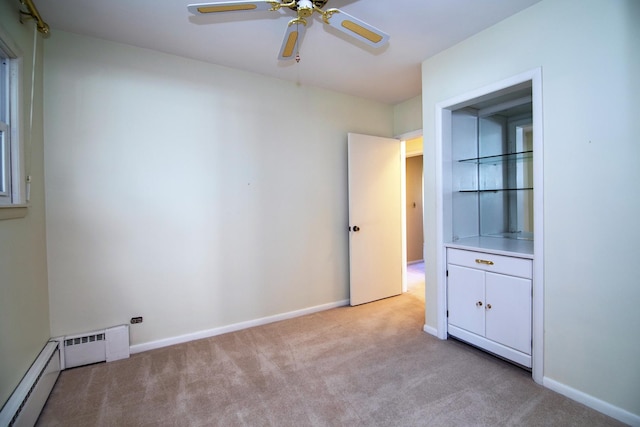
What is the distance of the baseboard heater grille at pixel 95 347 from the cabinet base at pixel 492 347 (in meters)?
2.75

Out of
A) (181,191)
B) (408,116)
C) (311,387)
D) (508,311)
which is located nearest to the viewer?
(311,387)

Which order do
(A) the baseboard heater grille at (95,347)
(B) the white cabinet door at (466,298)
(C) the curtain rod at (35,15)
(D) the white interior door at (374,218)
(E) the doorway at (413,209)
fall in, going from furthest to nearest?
(E) the doorway at (413,209)
(D) the white interior door at (374,218)
(B) the white cabinet door at (466,298)
(A) the baseboard heater grille at (95,347)
(C) the curtain rod at (35,15)

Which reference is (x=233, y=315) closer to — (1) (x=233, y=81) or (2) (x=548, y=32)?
(1) (x=233, y=81)

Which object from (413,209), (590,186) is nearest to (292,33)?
(590,186)

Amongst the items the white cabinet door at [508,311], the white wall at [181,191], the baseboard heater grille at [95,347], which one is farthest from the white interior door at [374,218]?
the baseboard heater grille at [95,347]

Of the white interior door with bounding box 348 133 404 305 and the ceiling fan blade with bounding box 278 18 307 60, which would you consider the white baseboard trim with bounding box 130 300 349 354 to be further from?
the ceiling fan blade with bounding box 278 18 307 60

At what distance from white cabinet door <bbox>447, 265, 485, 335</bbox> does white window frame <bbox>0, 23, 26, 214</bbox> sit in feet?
10.1

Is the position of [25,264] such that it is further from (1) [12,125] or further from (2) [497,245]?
(2) [497,245]

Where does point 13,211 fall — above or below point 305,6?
below

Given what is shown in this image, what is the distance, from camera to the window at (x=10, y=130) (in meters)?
1.66

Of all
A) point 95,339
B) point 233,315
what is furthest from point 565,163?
point 95,339

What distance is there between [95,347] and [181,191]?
138 centimetres

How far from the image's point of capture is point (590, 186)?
1651 millimetres

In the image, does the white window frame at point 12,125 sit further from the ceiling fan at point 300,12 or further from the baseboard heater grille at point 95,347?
the ceiling fan at point 300,12
